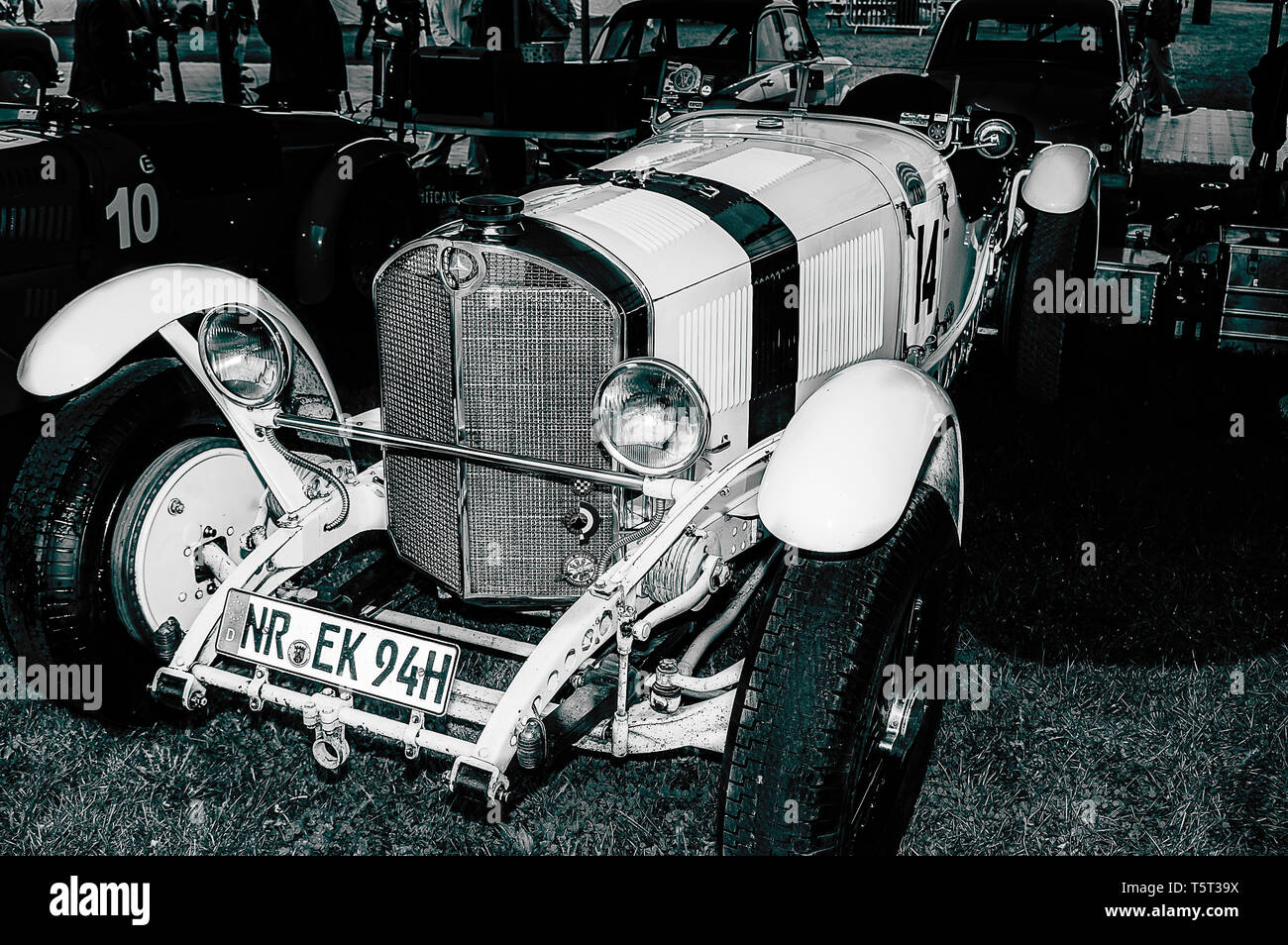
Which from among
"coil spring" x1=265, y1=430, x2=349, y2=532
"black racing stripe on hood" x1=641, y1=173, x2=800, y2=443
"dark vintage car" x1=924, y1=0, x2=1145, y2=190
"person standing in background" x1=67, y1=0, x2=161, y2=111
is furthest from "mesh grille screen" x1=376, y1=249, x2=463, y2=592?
"person standing in background" x1=67, y1=0, x2=161, y2=111

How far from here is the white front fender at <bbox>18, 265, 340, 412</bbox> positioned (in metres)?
2.66

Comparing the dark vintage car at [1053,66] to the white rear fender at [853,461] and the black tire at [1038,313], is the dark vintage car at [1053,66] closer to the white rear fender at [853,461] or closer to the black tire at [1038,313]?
the black tire at [1038,313]

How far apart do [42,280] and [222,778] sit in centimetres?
253

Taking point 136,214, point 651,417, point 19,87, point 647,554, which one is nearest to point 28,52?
point 19,87

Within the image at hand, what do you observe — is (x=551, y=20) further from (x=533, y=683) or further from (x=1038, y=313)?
(x=533, y=683)

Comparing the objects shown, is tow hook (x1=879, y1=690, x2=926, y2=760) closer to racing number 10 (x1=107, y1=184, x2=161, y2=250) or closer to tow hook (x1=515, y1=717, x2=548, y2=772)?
tow hook (x1=515, y1=717, x2=548, y2=772)

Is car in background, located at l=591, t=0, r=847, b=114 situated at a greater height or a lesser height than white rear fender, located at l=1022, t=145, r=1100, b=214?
greater

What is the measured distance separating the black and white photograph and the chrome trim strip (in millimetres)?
12

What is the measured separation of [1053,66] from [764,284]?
5405 millimetres

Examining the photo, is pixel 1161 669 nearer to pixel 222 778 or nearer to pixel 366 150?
pixel 222 778

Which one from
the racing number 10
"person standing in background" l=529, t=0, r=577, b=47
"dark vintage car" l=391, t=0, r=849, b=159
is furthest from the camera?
"person standing in background" l=529, t=0, r=577, b=47

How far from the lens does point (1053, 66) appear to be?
7.23 meters

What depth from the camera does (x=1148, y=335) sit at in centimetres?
582

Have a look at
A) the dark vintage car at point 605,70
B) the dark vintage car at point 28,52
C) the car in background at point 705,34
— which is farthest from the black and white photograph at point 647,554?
the dark vintage car at point 28,52
